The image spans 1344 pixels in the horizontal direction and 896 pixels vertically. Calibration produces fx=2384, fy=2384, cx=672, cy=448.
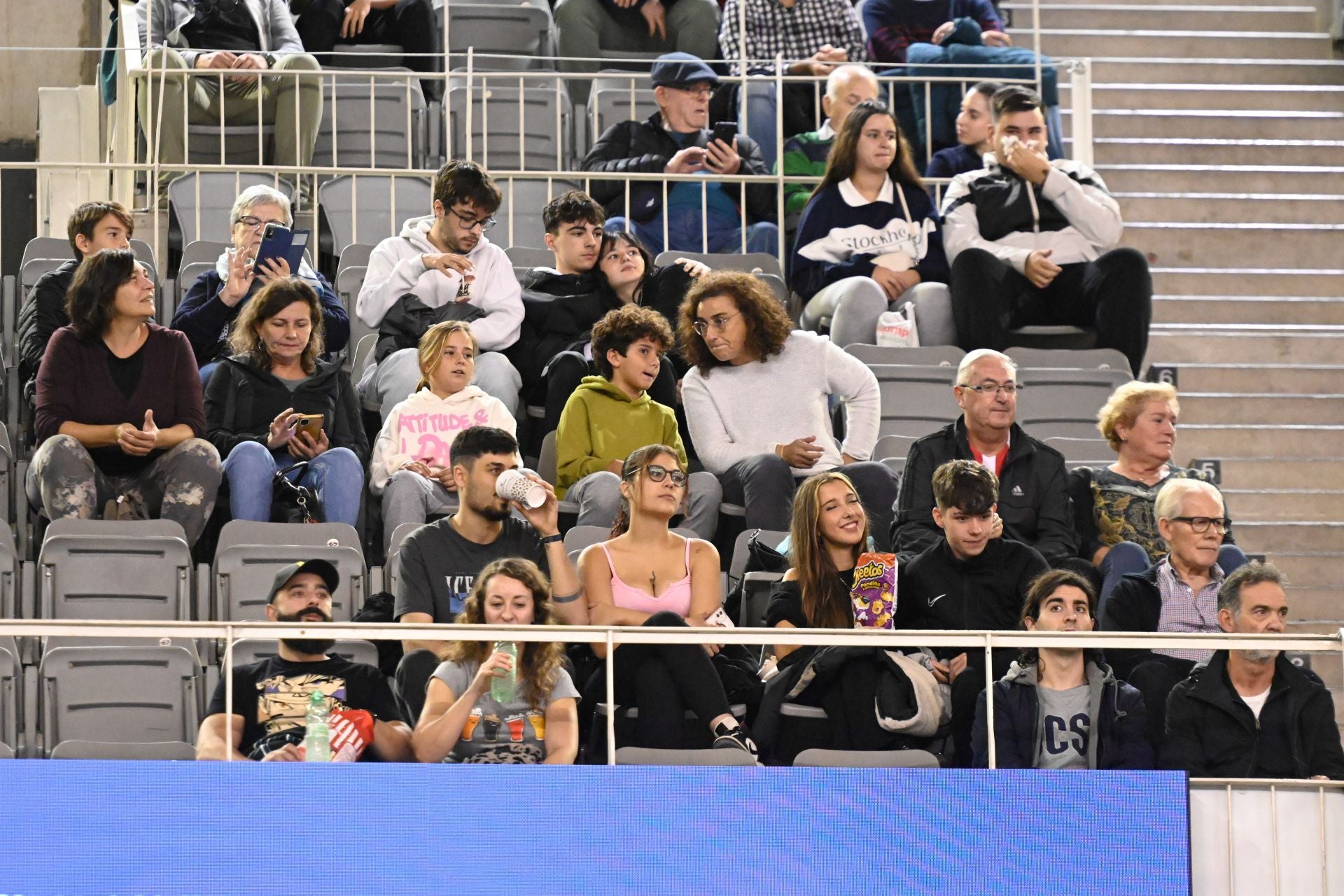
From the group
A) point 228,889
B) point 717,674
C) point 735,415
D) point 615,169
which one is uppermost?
point 615,169

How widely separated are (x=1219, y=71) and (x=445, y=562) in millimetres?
5814

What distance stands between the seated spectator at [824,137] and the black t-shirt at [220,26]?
2229mm

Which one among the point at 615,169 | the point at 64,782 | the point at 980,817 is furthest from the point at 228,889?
the point at 615,169

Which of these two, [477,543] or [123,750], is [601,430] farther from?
[123,750]

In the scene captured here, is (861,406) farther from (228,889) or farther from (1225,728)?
(228,889)

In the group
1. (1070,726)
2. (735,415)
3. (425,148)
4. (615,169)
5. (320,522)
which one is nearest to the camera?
(1070,726)

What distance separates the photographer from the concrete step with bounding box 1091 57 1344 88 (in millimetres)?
10766

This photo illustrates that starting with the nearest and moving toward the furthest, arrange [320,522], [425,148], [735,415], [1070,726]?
[1070,726]
[320,522]
[735,415]
[425,148]

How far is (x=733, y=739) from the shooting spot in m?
5.77

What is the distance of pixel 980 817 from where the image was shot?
559cm

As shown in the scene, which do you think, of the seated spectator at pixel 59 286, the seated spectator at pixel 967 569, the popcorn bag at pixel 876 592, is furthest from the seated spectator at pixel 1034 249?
the seated spectator at pixel 59 286

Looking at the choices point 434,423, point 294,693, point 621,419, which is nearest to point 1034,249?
point 621,419

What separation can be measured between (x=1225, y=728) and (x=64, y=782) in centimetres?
278

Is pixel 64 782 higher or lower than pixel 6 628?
lower
